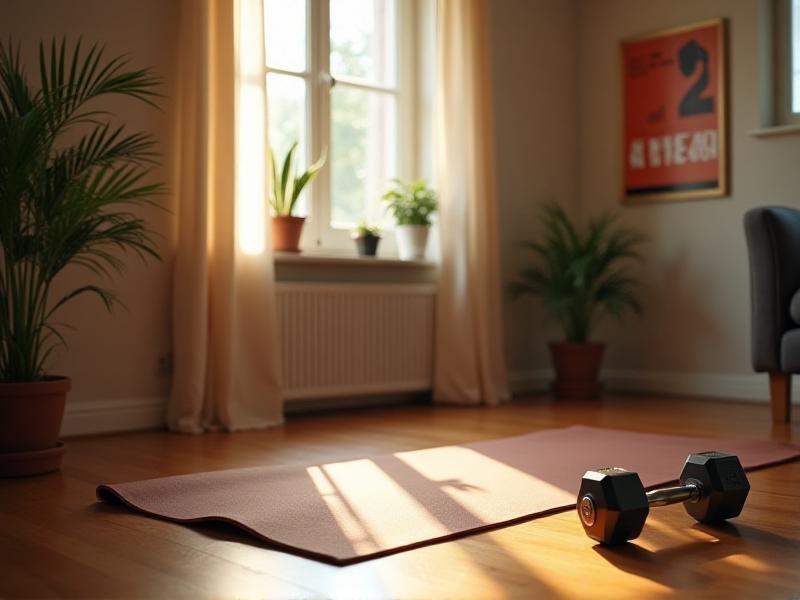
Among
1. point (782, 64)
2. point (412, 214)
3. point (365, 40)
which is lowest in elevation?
point (412, 214)

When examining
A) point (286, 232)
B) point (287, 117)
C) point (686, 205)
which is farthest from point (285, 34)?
point (686, 205)

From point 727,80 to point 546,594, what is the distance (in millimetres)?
3661

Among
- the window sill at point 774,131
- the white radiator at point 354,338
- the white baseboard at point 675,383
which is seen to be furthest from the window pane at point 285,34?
the window sill at point 774,131

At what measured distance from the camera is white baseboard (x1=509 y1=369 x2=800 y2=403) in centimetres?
447

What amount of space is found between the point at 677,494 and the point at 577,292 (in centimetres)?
281

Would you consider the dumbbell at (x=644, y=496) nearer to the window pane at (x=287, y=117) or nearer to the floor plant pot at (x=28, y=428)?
the floor plant pot at (x=28, y=428)

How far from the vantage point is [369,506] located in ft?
6.85

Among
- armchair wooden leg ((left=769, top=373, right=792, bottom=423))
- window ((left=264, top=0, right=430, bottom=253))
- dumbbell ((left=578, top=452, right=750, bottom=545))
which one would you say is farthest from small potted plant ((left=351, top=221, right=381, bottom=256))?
dumbbell ((left=578, top=452, right=750, bottom=545))

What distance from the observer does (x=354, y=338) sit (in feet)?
13.6

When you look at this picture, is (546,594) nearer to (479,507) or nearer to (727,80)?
(479,507)

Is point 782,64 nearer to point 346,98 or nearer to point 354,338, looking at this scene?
point 346,98

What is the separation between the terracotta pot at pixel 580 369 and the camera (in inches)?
181

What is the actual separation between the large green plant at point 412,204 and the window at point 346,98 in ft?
0.54

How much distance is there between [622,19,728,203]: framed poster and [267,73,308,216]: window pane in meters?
1.77
